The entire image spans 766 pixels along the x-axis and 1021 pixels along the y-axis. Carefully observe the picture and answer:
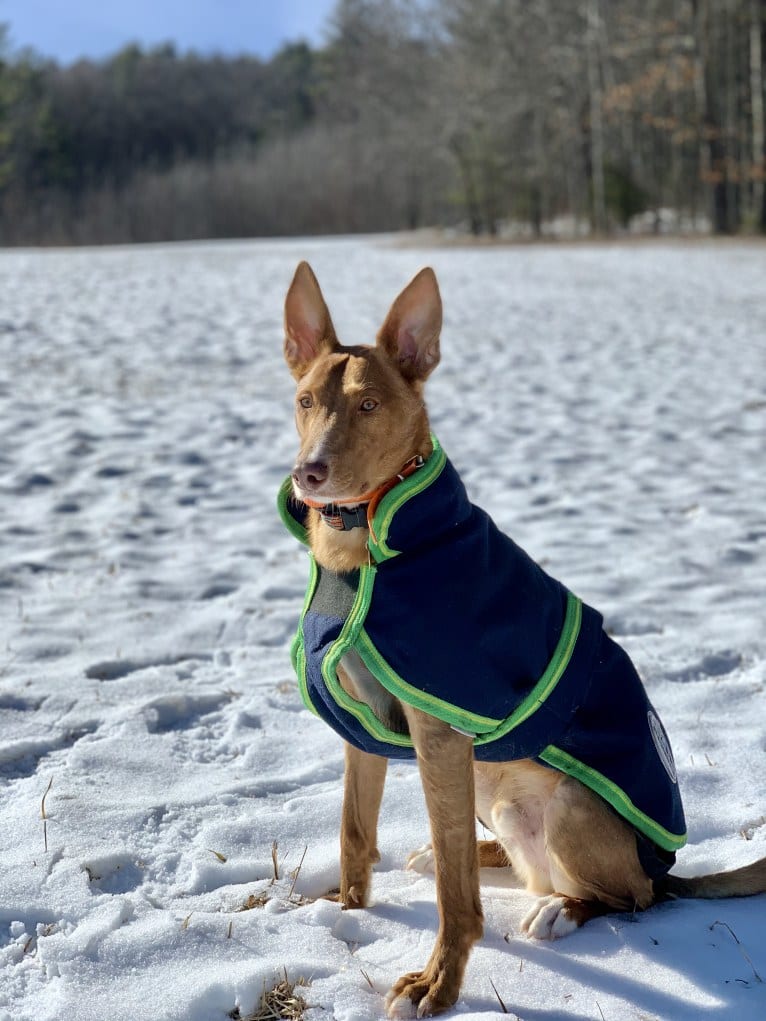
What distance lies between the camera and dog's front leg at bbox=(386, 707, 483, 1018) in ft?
8.16

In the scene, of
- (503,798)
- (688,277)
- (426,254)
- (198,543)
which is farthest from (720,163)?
(503,798)

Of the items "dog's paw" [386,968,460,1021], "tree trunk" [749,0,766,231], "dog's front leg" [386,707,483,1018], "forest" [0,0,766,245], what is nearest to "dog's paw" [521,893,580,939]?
"dog's front leg" [386,707,483,1018]

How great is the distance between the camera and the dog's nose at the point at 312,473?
2.53m

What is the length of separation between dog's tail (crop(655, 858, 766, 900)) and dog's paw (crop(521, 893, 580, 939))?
29 centimetres

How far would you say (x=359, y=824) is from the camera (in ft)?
9.58

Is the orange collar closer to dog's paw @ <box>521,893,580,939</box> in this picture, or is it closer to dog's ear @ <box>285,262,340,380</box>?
dog's ear @ <box>285,262,340,380</box>

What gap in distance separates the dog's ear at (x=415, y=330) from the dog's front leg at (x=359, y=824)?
1.16 metres

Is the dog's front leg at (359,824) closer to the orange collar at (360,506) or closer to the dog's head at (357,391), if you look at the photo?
the orange collar at (360,506)

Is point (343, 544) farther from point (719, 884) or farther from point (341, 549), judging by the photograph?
point (719, 884)

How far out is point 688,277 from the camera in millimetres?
19859

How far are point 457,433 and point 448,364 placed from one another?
11.3ft

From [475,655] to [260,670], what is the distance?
2.15 metres

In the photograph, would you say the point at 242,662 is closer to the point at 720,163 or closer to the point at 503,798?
the point at 503,798

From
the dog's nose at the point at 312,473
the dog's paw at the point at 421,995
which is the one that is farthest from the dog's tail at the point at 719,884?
the dog's nose at the point at 312,473
